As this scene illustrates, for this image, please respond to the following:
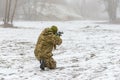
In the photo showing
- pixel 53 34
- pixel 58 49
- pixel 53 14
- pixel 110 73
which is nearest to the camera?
pixel 110 73

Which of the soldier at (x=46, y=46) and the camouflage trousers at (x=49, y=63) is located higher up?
the soldier at (x=46, y=46)

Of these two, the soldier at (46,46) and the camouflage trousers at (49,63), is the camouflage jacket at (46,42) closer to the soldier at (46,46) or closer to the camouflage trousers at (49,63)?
the soldier at (46,46)

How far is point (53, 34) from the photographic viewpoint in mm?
11266

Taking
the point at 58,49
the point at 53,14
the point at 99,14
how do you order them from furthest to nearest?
the point at 99,14 < the point at 53,14 < the point at 58,49

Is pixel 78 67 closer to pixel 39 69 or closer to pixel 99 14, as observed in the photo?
pixel 39 69

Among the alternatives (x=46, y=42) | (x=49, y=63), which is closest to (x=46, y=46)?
(x=46, y=42)

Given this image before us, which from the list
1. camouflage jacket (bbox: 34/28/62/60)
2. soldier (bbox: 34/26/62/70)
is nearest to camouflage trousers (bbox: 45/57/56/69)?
soldier (bbox: 34/26/62/70)

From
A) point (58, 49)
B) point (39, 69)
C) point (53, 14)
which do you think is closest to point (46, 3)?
point (53, 14)

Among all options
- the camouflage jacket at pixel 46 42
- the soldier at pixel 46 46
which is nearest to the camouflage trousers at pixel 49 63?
the soldier at pixel 46 46

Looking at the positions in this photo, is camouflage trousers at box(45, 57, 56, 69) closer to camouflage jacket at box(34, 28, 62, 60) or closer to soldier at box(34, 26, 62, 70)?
soldier at box(34, 26, 62, 70)

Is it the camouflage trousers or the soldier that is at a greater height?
the soldier

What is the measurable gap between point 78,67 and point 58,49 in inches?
201

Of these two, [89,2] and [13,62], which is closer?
[13,62]

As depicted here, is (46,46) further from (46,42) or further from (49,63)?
(49,63)
